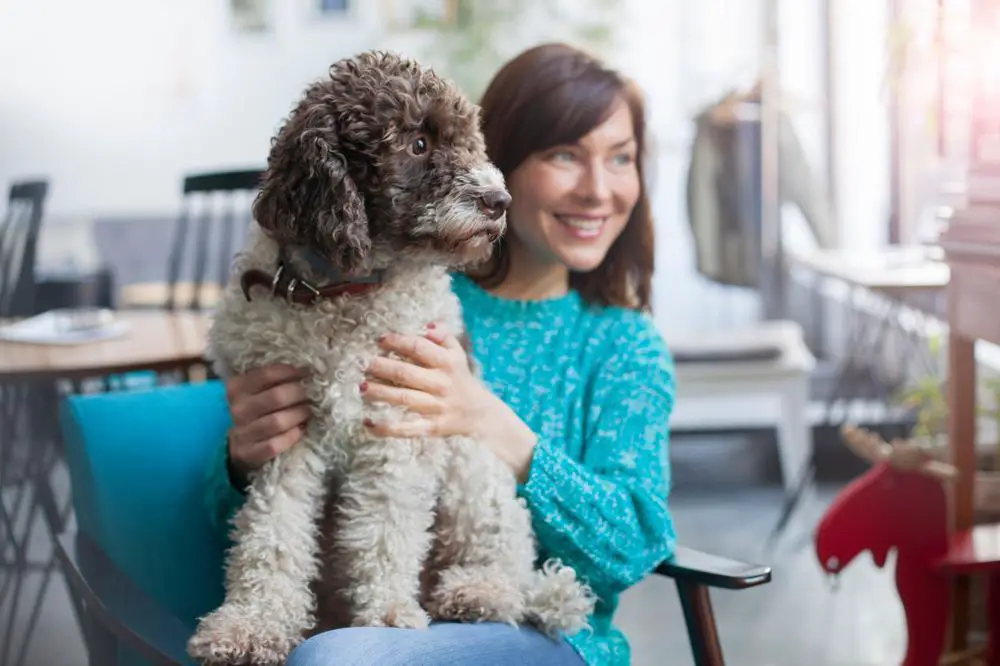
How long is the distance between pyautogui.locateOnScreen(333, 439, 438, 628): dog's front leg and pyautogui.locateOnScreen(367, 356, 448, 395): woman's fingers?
0.07m

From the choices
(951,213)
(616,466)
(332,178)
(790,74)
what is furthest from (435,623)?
(790,74)

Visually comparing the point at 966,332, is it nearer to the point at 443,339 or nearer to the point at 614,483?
the point at 614,483

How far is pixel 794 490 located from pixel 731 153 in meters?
1.59

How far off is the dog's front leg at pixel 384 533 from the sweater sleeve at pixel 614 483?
0.55ft

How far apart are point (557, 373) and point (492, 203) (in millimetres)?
418

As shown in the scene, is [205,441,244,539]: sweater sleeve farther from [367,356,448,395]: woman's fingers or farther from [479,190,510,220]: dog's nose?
[479,190,510,220]: dog's nose

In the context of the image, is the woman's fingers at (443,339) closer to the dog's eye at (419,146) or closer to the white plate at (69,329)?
the dog's eye at (419,146)

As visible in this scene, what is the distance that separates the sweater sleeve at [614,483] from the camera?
139 centimetres

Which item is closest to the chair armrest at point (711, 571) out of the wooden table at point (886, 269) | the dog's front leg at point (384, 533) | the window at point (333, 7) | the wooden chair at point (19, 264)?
the dog's front leg at point (384, 533)

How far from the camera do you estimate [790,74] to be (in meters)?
5.54

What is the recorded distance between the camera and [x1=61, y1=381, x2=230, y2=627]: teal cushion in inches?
62.1

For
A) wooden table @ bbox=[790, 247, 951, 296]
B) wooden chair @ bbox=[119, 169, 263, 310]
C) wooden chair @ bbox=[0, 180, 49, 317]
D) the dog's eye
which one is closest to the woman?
the dog's eye

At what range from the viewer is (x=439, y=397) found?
1312 millimetres

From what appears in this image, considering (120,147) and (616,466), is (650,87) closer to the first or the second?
(120,147)
